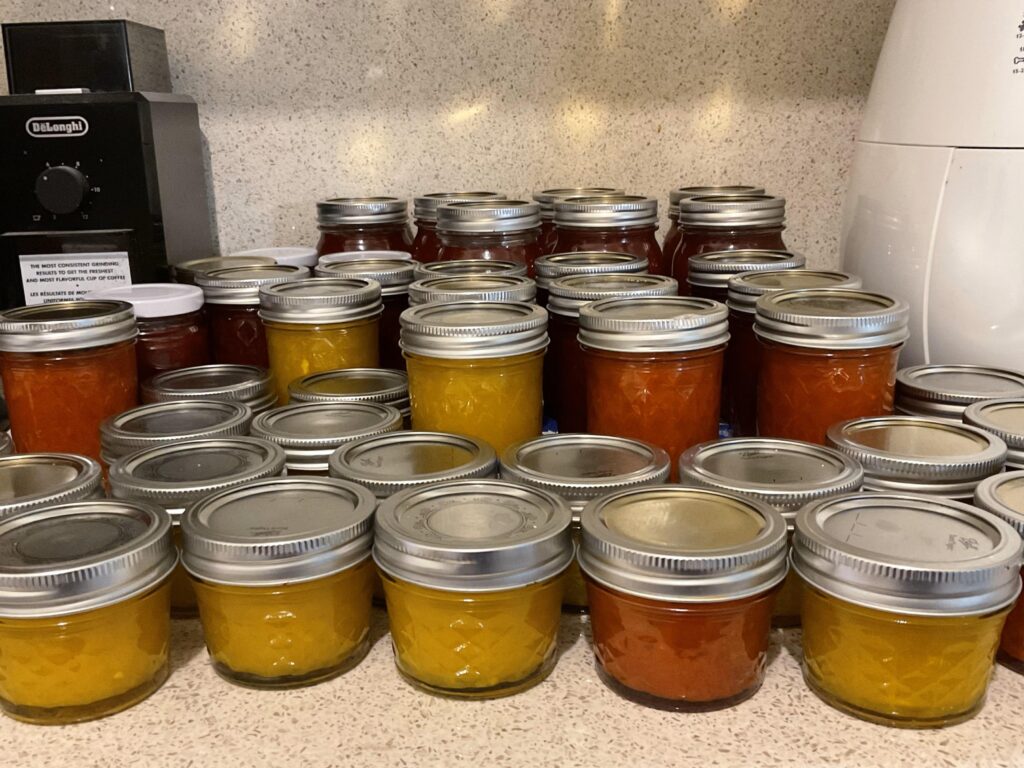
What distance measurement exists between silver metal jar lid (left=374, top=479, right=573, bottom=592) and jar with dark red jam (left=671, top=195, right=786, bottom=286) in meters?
0.52

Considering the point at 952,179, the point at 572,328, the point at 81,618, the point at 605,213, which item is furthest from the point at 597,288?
the point at 81,618

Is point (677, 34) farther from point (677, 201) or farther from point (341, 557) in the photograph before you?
point (341, 557)

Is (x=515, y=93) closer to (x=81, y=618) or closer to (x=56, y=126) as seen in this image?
(x=56, y=126)

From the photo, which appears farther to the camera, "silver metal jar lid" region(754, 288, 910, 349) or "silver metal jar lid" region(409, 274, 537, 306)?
"silver metal jar lid" region(409, 274, 537, 306)

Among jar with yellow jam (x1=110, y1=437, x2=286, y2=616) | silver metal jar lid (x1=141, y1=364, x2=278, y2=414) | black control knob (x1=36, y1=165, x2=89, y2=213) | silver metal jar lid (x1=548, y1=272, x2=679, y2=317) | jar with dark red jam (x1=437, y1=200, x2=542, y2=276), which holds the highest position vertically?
black control knob (x1=36, y1=165, x2=89, y2=213)

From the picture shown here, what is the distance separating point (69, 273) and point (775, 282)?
31.5 inches

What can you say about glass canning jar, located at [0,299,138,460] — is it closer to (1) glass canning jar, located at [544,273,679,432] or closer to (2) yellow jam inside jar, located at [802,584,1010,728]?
(1) glass canning jar, located at [544,273,679,432]

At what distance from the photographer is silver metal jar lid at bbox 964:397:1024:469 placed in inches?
29.4

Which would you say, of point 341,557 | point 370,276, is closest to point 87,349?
point 370,276

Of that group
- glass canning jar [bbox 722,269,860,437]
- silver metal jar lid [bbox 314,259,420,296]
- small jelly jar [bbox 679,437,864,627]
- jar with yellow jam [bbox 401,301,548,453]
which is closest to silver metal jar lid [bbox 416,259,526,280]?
silver metal jar lid [bbox 314,259,420,296]

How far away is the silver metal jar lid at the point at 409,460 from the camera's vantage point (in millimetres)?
718

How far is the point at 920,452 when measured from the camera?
748 millimetres

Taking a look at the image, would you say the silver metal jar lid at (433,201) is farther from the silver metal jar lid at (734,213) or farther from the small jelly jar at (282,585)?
the small jelly jar at (282,585)

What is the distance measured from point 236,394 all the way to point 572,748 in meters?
0.51
